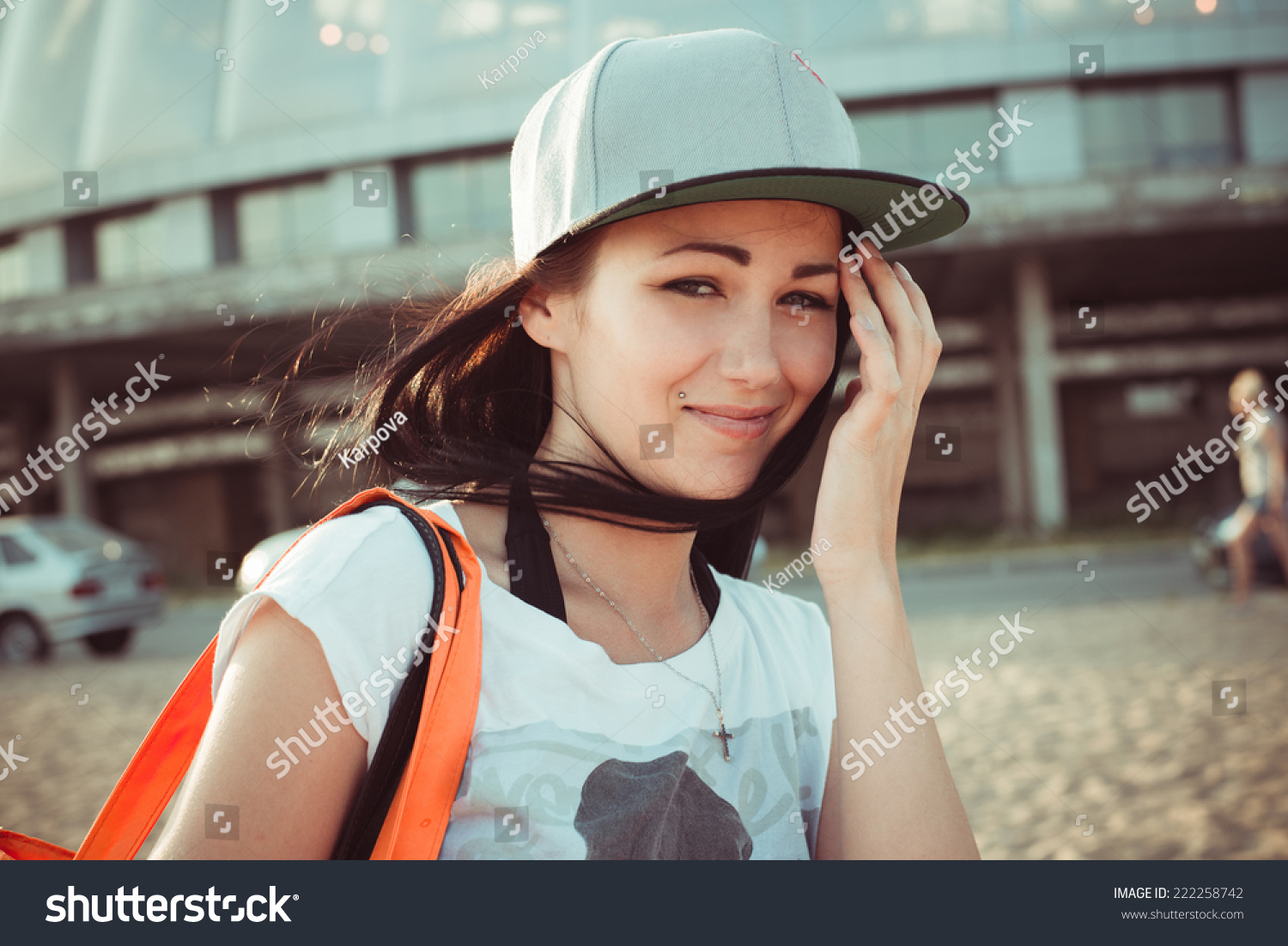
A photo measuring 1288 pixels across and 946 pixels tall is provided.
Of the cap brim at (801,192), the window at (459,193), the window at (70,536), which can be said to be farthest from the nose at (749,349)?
the window at (459,193)

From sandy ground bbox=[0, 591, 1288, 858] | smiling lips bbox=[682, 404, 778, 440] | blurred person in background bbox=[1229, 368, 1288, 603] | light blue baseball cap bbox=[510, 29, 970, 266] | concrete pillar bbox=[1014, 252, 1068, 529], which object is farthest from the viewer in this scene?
concrete pillar bbox=[1014, 252, 1068, 529]

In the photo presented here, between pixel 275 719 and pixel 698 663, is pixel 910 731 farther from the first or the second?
pixel 275 719

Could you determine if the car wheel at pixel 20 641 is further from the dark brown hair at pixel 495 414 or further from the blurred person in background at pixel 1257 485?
the blurred person in background at pixel 1257 485

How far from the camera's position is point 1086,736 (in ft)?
17.6

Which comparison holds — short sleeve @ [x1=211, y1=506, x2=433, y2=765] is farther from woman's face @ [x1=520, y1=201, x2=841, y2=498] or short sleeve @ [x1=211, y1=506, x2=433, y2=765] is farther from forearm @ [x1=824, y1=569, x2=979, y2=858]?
forearm @ [x1=824, y1=569, x2=979, y2=858]

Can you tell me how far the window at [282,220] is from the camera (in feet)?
75.5

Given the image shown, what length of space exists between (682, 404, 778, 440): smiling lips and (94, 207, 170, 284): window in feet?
83.6

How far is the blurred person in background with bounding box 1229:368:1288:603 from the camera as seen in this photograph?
314 inches

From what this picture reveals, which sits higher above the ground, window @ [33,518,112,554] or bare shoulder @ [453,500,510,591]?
window @ [33,518,112,554]

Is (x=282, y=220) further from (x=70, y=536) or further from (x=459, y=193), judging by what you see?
(x=70, y=536)

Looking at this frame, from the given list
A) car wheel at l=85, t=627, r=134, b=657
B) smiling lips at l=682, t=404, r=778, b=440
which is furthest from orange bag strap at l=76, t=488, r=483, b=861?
car wheel at l=85, t=627, r=134, b=657

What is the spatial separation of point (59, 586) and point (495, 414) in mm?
10608

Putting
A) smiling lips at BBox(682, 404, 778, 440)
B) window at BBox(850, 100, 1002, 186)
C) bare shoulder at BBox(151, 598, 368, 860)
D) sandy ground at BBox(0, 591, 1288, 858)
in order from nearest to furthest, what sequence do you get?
bare shoulder at BBox(151, 598, 368, 860), smiling lips at BBox(682, 404, 778, 440), sandy ground at BBox(0, 591, 1288, 858), window at BBox(850, 100, 1002, 186)
